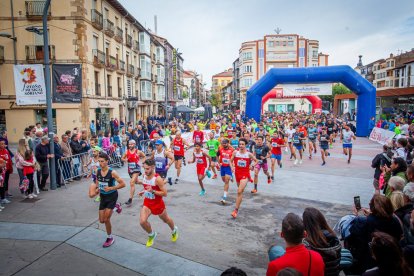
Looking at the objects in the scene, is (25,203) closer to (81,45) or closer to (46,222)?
(46,222)

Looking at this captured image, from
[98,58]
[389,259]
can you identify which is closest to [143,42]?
[98,58]

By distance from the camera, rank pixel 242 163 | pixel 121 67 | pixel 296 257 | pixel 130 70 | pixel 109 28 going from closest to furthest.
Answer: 1. pixel 296 257
2. pixel 242 163
3. pixel 109 28
4. pixel 121 67
5. pixel 130 70

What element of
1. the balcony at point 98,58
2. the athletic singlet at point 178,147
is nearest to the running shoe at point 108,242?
the athletic singlet at point 178,147

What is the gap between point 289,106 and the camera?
6688 centimetres

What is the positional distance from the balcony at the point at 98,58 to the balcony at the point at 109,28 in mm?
2439

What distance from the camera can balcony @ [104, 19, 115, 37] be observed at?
27.5m

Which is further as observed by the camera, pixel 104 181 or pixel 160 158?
pixel 160 158

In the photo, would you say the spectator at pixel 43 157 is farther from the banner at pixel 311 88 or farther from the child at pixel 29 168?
the banner at pixel 311 88

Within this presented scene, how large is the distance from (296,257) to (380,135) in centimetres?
2191

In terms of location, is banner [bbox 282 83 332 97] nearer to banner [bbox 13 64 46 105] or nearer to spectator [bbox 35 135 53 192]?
banner [bbox 13 64 46 105]

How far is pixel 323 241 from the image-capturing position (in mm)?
3201

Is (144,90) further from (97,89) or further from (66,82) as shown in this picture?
(66,82)

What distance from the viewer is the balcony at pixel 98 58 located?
25.2 meters

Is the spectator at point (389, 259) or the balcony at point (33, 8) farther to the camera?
the balcony at point (33, 8)
